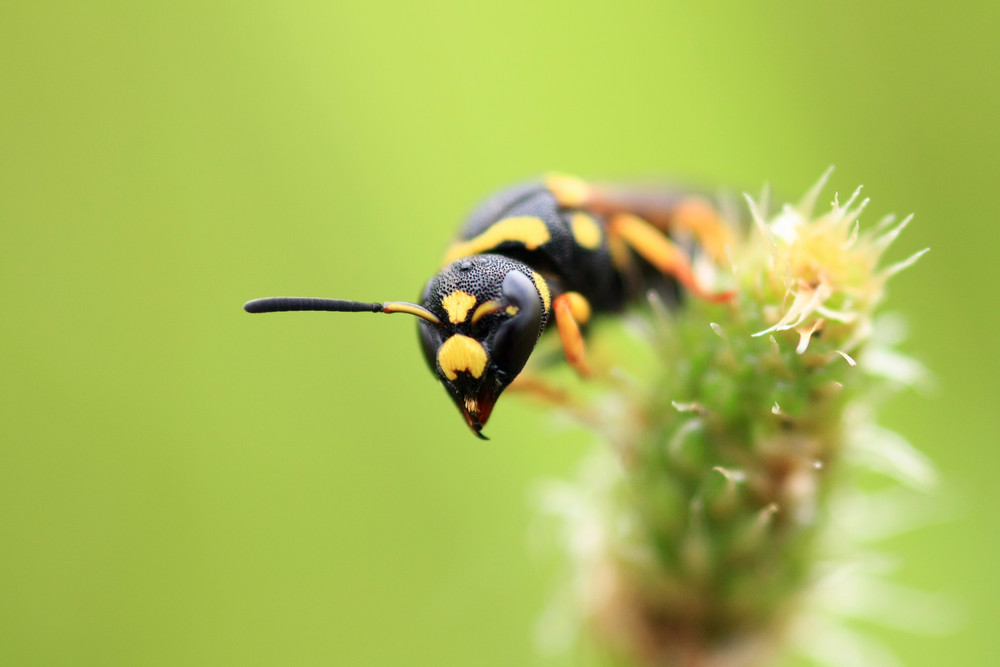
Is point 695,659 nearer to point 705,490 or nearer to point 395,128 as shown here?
point 705,490

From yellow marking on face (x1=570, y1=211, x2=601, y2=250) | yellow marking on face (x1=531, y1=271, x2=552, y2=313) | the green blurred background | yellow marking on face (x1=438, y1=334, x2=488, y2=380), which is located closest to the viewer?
yellow marking on face (x1=438, y1=334, x2=488, y2=380)

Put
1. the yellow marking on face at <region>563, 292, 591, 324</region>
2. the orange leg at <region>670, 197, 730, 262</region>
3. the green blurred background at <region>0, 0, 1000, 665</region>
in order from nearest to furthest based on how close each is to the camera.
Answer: the yellow marking on face at <region>563, 292, 591, 324</region>
the orange leg at <region>670, 197, 730, 262</region>
the green blurred background at <region>0, 0, 1000, 665</region>

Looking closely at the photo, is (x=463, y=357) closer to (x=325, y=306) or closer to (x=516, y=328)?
(x=516, y=328)

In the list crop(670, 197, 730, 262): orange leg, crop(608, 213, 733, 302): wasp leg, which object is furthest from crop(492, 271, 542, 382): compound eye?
crop(670, 197, 730, 262): orange leg

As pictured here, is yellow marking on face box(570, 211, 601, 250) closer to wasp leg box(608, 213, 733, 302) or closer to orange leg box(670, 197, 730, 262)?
wasp leg box(608, 213, 733, 302)

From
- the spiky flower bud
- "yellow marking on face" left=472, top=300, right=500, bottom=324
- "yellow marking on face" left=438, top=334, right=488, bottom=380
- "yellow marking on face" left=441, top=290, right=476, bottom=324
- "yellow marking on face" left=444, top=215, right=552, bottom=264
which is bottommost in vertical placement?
the spiky flower bud

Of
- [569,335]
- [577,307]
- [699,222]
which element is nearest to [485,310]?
[569,335]

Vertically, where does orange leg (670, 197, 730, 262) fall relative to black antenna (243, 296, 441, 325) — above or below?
below
